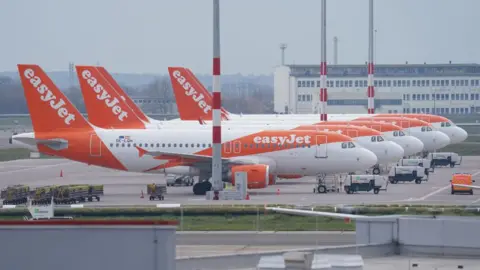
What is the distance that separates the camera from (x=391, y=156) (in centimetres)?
8031

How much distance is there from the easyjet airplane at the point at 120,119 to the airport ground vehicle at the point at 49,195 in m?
12.9

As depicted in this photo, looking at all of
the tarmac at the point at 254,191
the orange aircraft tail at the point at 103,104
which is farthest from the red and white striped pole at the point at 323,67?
the orange aircraft tail at the point at 103,104

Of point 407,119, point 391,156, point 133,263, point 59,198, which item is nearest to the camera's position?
point 133,263

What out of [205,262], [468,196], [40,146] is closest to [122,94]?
[40,146]

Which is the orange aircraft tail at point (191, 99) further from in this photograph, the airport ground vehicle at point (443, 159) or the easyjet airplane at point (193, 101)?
the airport ground vehicle at point (443, 159)

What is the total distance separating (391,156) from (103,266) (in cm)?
5978

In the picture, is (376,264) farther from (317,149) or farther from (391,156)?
(391,156)

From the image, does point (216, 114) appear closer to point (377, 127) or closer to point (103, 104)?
point (103, 104)

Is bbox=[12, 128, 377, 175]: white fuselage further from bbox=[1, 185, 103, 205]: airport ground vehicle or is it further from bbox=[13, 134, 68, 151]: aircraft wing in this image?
bbox=[1, 185, 103, 205]: airport ground vehicle

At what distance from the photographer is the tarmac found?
6494 centimetres

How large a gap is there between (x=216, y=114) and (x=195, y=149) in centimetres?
897

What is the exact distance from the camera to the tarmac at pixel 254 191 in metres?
64.9

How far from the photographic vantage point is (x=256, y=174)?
68500 mm

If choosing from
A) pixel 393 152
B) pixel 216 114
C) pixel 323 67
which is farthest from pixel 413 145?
pixel 216 114
